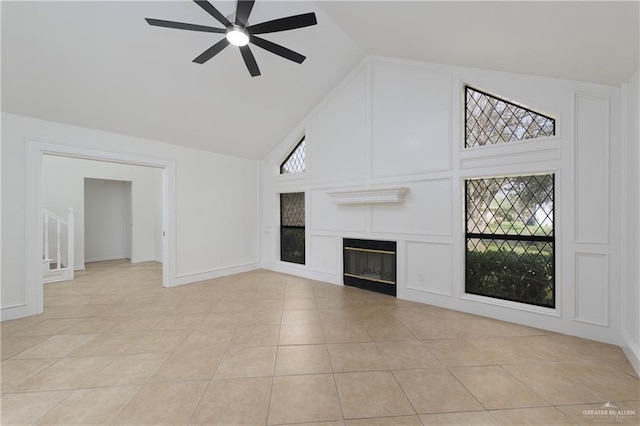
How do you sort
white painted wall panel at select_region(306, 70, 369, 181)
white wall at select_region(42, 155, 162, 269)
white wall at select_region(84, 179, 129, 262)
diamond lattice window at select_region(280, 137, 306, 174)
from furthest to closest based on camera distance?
white wall at select_region(84, 179, 129, 262) → white wall at select_region(42, 155, 162, 269) → diamond lattice window at select_region(280, 137, 306, 174) → white painted wall panel at select_region(306, 70, 369, 181)

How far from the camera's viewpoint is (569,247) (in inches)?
114

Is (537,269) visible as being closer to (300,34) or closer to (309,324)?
(309,324)

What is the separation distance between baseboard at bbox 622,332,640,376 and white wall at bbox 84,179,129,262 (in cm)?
1039

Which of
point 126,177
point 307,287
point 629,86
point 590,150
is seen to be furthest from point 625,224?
point 126,177

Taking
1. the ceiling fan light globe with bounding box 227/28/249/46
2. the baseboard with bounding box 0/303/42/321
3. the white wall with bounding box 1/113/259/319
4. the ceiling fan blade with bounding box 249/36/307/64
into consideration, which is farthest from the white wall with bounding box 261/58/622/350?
the baseboard with bounding box 0/303/42/321

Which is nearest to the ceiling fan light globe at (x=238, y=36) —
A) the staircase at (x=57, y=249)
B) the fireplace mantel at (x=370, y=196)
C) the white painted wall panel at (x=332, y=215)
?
the fireplace mantel at (x=370, y=196)

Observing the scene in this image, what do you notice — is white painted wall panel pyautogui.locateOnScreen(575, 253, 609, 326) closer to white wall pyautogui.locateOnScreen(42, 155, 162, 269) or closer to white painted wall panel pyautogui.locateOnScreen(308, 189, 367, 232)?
white painted wall panel pyautogui.locateOnScreen(308, 189, 367, 232)

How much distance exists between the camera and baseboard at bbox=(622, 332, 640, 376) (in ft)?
7.38

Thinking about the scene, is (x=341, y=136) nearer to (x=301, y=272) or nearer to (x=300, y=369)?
(x=301, y=272)

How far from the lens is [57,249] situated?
5.68 metres

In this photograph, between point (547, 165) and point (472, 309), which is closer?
point (547, 165)

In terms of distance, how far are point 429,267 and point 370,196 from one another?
54.9 inches

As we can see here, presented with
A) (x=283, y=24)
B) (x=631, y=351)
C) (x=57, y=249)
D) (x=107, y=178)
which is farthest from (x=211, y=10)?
(x=107, y=178)

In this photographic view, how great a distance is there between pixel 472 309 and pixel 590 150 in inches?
88.8
